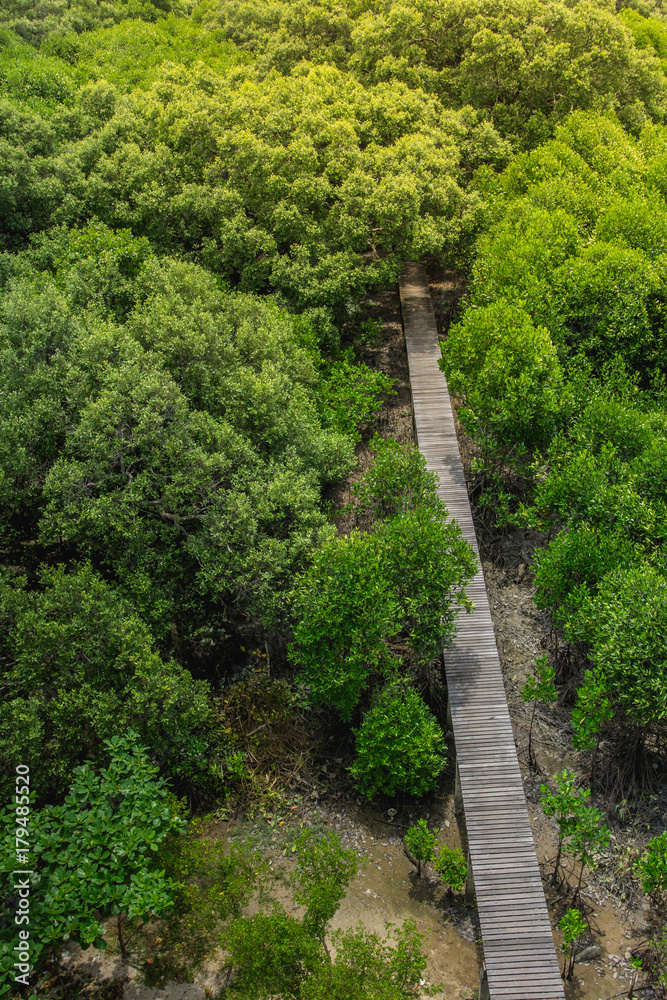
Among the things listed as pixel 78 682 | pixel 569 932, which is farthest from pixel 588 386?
pixel 78 682

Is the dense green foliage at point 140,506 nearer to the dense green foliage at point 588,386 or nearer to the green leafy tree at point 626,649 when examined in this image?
the dense green foliage at point 588,386

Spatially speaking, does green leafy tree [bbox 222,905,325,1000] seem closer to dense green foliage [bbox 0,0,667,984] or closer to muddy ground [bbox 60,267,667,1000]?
dense green foliage [bbox 0,0,667,984]

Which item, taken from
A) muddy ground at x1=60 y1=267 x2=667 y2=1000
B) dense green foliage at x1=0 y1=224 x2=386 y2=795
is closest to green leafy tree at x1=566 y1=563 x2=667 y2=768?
muddy ground at x1=60 y1=267 x2=667 y2=1000

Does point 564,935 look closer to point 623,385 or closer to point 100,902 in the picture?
point 100,902

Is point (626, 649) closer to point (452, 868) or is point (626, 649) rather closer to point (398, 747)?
point (398, 747)

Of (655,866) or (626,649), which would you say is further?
(626,649)

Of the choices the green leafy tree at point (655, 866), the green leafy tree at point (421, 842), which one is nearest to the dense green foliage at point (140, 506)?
the green leafy tree at point (421, 842)
